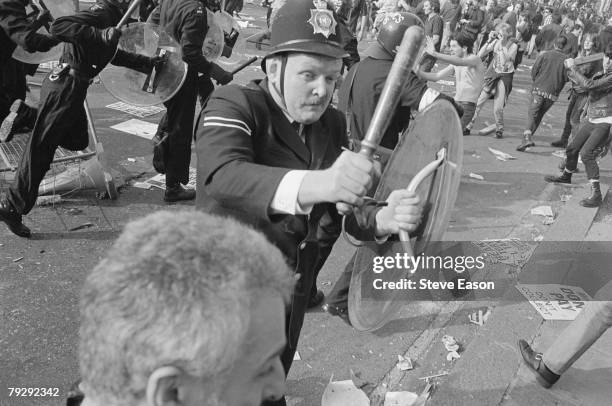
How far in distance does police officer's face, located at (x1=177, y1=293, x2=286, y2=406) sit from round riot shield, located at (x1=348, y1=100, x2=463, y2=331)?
1.02 meters

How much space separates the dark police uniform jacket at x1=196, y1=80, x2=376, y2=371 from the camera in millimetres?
1693

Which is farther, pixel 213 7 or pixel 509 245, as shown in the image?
pixel 213 7

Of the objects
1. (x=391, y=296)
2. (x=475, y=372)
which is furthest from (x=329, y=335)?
(x=391, y=296)

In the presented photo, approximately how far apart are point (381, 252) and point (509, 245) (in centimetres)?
357

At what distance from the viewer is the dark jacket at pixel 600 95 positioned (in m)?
6.71

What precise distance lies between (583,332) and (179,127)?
12.9ft

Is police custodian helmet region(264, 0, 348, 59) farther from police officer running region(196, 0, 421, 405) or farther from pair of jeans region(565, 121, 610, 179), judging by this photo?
pair of jeans region(565, 121, 610, 179)

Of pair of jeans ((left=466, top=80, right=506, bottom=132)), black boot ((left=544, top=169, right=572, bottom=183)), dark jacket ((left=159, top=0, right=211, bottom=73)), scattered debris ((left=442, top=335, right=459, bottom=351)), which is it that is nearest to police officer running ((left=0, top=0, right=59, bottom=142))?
dark jacket ((left=159, top=0, right=211, bottom=73))

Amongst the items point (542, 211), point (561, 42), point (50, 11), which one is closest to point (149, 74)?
point (50, 11)

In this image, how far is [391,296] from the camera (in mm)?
2250

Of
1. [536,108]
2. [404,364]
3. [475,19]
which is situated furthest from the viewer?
[475,19]

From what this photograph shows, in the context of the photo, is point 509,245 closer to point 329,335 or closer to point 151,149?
point 329,335

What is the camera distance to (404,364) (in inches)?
140

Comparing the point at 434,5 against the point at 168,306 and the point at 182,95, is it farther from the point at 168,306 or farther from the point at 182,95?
the point at 168,306
